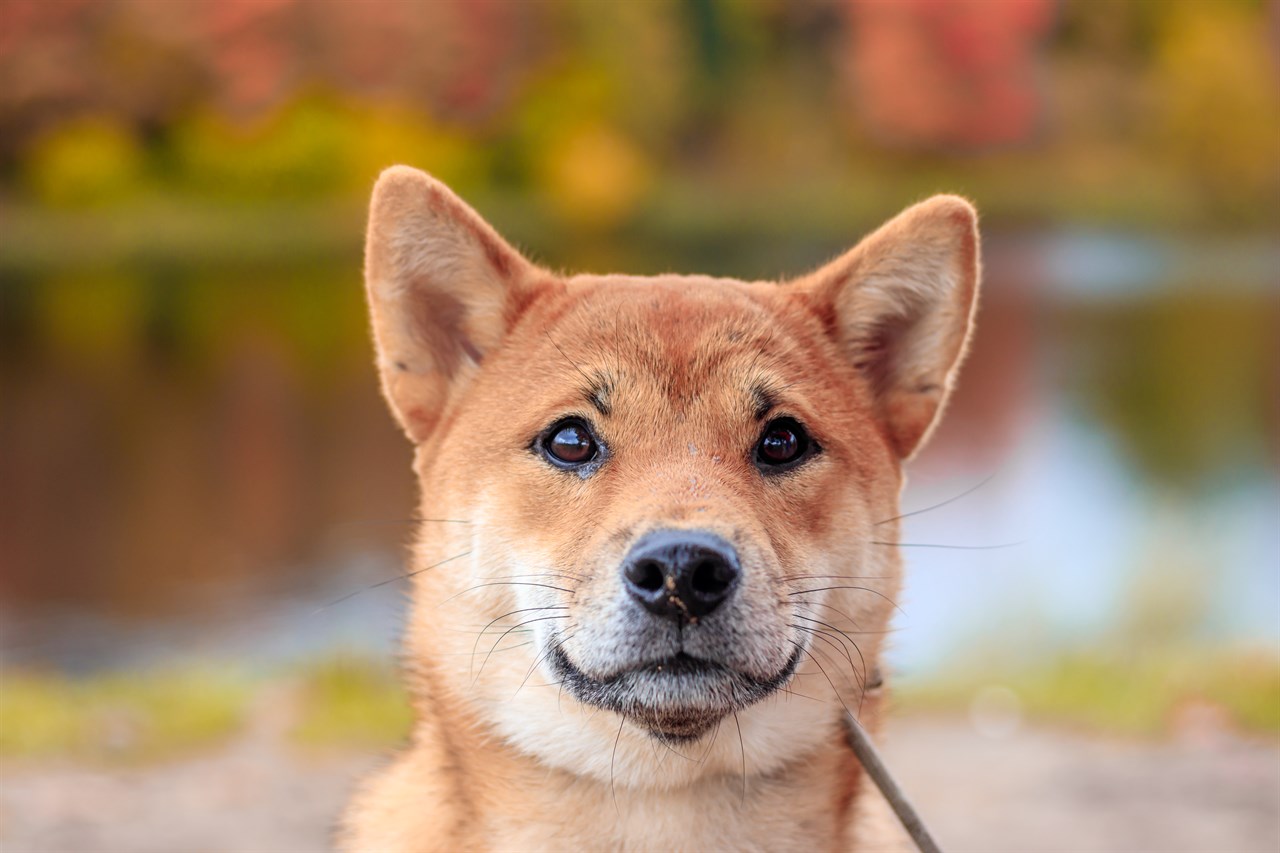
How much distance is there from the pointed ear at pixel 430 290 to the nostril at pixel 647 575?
108cm

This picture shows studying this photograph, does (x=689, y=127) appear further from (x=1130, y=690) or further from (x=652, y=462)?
(x=652, y=462)

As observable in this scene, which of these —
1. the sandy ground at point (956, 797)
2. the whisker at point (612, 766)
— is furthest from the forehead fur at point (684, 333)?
the sandy ground at point (956, 797)

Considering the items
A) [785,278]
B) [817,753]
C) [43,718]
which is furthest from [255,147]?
[817,753]

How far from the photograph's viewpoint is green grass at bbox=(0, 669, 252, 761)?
772 centimetres

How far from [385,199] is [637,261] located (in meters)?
14.4

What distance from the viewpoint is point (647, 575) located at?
2.61 m

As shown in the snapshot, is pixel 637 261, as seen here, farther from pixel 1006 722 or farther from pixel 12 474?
pixel 1006 722

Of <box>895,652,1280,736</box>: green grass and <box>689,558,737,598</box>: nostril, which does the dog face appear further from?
<box>895,652,1280,736</box>: green grass

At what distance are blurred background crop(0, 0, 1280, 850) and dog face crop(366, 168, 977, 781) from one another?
5804 millimetres

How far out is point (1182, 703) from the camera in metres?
8.29

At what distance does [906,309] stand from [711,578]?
1307mm

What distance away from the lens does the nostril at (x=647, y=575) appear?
2593 millimetres

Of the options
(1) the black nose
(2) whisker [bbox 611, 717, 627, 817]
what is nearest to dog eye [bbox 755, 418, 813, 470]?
(1) the black nose

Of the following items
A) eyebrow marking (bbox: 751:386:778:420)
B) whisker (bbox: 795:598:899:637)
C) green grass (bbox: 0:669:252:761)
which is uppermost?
eyebrow marking (bbox: 751:386:778:420)
